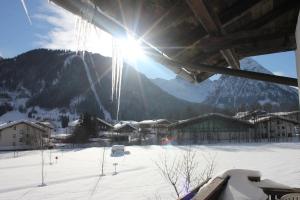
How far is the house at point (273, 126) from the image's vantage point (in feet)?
229

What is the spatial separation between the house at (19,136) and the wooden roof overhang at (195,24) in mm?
75143

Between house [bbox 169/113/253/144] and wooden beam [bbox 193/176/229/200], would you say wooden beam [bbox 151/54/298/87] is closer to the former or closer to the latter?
wooden beam [bbox 193/176/229/200]

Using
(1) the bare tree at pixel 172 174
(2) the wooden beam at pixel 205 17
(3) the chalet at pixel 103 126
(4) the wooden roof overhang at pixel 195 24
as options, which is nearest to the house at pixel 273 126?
(3) the chalet at pixel 103 126

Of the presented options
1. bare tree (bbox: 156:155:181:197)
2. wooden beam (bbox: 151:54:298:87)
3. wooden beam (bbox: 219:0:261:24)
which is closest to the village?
bare tree (bbox: 156:155:181:197)

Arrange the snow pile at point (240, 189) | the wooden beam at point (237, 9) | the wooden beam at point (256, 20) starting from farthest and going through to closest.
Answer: the snow pile at point (240, 189) → the wooden beam at point (256, 20) → the wooden beam at point (237, 9)

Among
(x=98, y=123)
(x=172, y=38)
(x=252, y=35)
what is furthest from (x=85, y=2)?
(x=98, y=123)

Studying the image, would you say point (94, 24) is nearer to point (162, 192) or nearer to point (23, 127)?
point (162, 192)

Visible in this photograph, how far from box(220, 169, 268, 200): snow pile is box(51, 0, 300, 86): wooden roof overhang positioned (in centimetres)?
117

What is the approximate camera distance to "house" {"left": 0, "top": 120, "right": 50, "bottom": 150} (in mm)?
75250

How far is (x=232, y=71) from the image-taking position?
13.4 ft

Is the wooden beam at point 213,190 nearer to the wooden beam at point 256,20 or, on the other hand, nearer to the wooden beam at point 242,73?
the wooden beam at point 242,73

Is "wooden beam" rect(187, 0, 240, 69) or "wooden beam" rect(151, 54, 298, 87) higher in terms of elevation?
"wooden beam" rect(187, 0, 240, 69)

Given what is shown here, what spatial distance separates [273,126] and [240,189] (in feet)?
249

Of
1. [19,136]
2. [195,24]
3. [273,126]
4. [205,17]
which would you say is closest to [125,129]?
[19,136]
